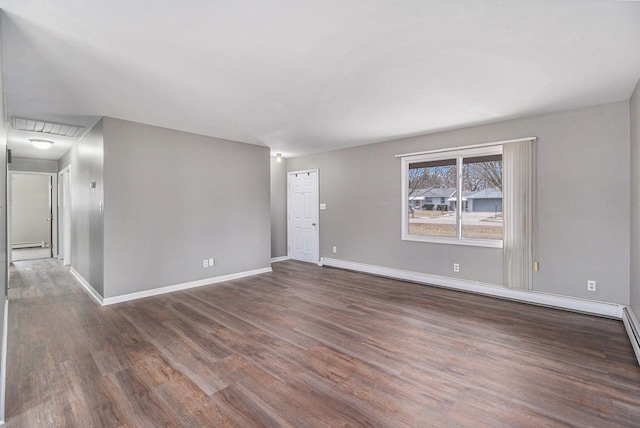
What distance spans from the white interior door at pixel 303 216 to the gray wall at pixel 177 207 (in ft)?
3.95

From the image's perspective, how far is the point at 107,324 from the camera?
323 centimetres

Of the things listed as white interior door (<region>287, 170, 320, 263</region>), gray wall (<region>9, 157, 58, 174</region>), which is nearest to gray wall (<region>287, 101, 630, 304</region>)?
white interior door (<region>287, 170, 320, 263</region>)

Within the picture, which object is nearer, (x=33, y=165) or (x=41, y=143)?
(x=41, y=143)

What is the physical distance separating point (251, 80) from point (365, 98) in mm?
1260

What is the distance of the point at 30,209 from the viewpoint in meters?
8.73

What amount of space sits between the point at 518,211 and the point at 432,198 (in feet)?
4.19

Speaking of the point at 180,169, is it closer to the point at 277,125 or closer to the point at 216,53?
the point at 277,125

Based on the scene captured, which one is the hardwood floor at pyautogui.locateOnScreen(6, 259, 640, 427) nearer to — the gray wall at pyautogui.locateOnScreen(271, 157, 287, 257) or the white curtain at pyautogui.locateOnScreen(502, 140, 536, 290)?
the white curtain at pyautogui.locateOnScreen(502, 140, 536, 290)

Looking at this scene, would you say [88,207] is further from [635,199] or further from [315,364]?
[635,199]

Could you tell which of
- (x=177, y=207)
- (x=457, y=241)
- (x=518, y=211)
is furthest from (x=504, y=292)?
(x=177, y=207)

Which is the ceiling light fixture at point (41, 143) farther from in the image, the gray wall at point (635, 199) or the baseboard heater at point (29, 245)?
the gray wall at point (635, 199)

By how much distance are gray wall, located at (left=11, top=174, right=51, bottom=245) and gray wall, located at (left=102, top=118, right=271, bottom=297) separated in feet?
22.6

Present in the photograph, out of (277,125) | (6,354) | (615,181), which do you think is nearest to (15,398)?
(6,354)

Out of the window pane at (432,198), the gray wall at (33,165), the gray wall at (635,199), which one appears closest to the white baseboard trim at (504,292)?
the gray wall at (635,199)
